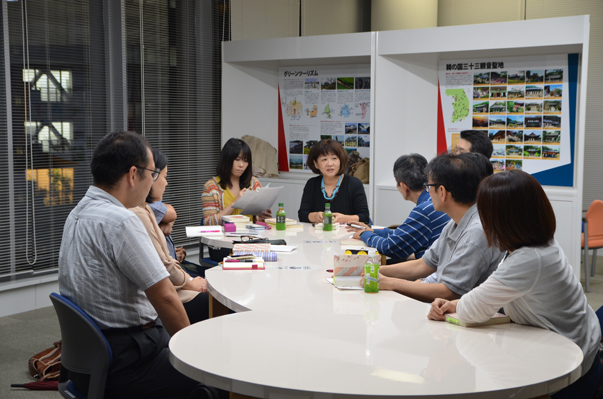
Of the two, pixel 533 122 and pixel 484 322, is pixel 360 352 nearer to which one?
pixel 484 322

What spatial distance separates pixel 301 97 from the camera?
23.3 ft

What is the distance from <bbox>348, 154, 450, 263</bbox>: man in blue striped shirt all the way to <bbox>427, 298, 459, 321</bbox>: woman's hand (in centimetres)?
117

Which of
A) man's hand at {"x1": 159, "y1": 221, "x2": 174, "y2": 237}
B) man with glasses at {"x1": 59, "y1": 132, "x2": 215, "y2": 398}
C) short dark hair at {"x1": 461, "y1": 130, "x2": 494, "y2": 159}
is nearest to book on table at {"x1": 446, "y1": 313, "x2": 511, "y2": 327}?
man with glasses at {"x1": 59, "y1": 132, "x2": 215, "y2": 398}

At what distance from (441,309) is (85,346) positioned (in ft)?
4.23

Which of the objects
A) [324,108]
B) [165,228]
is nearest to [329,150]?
[165,228]

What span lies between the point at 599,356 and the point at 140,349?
1.65 meters

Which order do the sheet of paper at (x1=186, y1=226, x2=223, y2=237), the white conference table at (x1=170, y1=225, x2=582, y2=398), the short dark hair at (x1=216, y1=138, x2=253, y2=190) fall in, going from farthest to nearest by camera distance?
1. the short dark hair at (x1=216, y1=138, x2=253, y2=190)
2. the sheet of paper at (x1=186, y1=226, x2=223, y2=237)
3. the white conference table at (x1=170, y1=225, x2=582, y2=398)

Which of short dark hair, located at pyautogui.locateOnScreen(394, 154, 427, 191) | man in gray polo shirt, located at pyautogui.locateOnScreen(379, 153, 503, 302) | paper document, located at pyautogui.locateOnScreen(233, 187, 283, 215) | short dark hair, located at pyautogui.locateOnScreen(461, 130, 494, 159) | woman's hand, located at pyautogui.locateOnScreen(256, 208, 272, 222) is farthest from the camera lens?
woman's hand, located at pyautogui.locateOnScreen(256, 208, 272, 222)

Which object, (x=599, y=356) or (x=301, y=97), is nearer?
(x=599, y=356)

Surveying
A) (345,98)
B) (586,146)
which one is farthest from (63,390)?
(586,146)

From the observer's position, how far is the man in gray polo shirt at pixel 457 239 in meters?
2.51

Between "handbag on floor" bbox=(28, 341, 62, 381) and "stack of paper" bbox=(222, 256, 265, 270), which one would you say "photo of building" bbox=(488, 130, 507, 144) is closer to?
"stack of paper" bbox=(222, 256, 265, 270)

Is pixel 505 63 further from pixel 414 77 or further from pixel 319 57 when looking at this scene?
pixel 319 57

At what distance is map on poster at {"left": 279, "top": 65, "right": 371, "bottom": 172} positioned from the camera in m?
6.71
